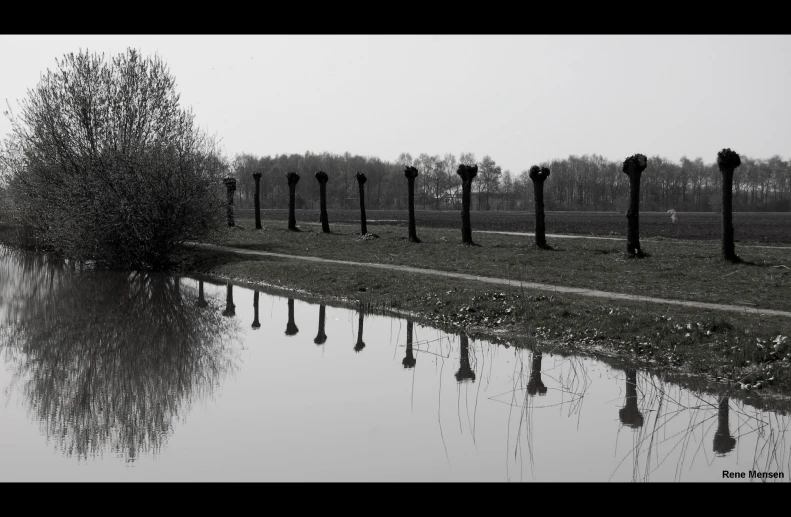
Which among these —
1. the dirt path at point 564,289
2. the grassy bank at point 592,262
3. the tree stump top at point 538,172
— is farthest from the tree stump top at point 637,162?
the dirt path at point 564,289

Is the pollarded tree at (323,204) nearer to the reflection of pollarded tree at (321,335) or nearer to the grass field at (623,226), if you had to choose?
the grass field at (623,226)

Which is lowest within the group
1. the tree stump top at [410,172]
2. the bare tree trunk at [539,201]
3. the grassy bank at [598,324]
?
the grassy bank at [598,324]

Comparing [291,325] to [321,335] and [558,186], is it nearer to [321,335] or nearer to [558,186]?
[321,335]

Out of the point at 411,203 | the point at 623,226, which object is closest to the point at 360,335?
the point at 411,203

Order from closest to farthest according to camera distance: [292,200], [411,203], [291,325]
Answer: [291,325] → [411,203] → [292,200]

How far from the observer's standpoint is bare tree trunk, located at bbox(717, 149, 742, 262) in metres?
24.6

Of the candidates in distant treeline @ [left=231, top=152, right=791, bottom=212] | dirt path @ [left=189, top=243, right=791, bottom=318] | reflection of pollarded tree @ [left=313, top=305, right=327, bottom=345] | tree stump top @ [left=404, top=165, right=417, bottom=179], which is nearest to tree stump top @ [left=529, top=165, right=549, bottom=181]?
tree stump top @ [left=404, top=165, right=417, bottom=179]

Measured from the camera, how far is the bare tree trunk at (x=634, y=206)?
27.1 metres

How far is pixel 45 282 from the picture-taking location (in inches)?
1121

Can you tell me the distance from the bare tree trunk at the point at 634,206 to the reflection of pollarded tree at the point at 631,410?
15089 mm

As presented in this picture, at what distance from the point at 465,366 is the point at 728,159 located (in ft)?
53.6

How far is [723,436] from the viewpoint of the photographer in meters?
9.45

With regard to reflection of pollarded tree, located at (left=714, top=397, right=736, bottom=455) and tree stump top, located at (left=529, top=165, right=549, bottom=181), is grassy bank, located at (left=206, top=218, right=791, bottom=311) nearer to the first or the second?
tree stump top, located at (left=529, top=165, right=549, bottom=181)
